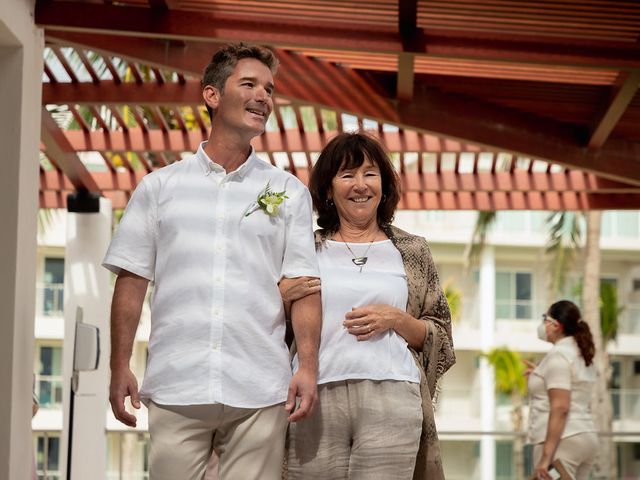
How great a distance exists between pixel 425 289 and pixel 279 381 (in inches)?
28.4

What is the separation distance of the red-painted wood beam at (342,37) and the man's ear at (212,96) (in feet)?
9.56

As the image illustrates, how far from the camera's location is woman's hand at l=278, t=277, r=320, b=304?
3.35 m

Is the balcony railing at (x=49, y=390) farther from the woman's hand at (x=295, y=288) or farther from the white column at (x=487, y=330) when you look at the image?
the woman's hand at (x=295, y=288)

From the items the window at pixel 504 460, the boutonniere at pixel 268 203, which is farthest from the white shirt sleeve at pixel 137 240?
the window at pixel 504 460

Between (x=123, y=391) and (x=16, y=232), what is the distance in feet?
7.95

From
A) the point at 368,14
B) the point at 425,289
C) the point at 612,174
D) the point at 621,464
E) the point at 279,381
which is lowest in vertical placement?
the point at 621,464

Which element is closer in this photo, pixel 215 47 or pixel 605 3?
pixel 605 3

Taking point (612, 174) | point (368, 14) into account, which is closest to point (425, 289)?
point (368, 14)

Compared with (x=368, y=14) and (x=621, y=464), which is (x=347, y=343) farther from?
(x=621, y=464)

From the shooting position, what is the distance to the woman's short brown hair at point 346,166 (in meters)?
3.84

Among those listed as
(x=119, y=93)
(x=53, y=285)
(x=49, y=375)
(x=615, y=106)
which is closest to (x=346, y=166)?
(x=615, y=106)

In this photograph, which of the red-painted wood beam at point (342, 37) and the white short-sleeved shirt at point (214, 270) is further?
the red-painted wood beam at point (342, 37)

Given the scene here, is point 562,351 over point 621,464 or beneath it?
over

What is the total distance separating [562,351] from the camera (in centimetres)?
661
